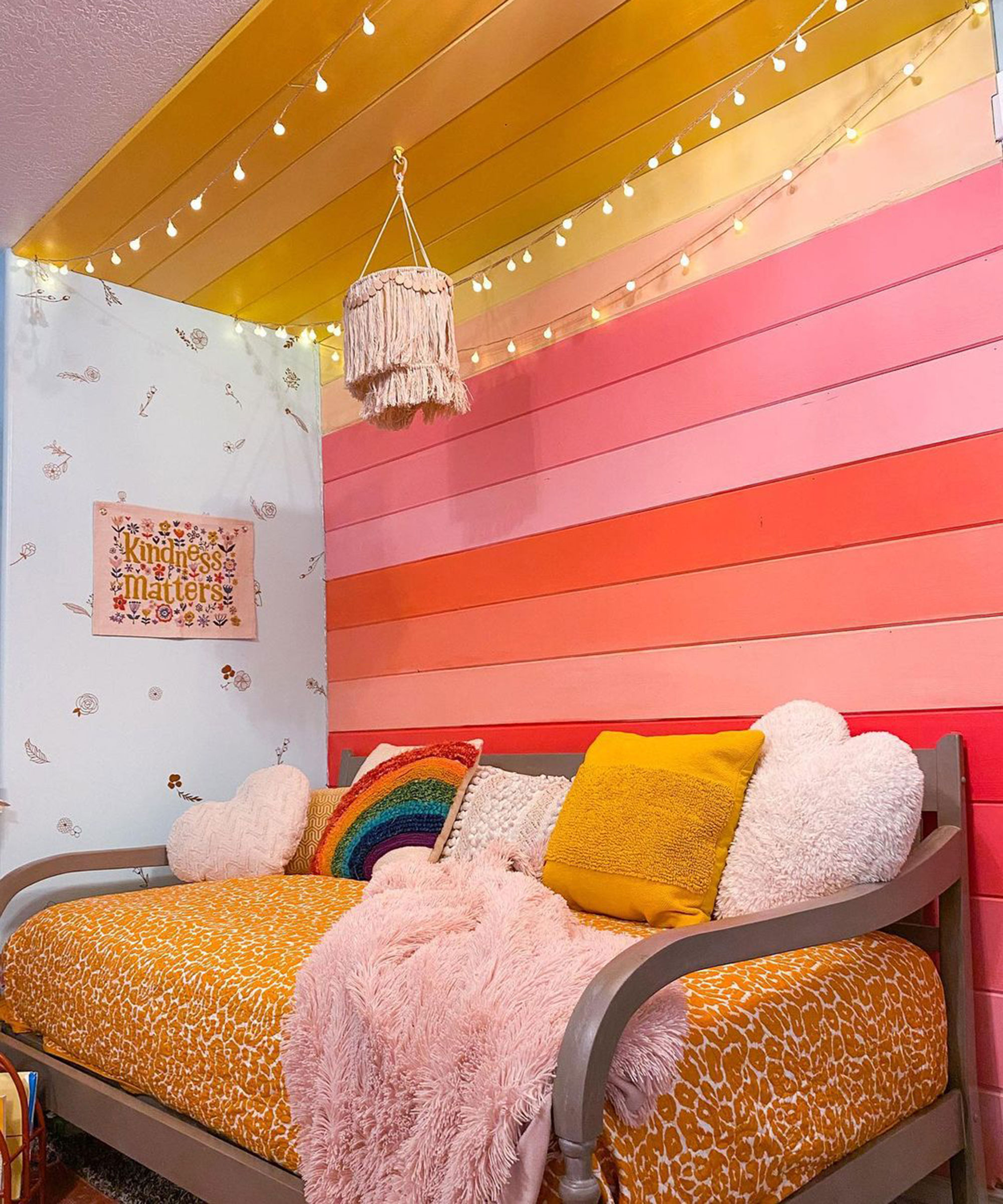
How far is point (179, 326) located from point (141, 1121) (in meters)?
2.19

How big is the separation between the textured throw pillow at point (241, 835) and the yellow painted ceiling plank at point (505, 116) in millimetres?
1463

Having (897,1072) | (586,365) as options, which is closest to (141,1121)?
(897,1072)

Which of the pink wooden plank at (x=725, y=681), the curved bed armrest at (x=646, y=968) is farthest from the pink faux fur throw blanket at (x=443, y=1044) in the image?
the pink wooden plank at (x=725, y=681)

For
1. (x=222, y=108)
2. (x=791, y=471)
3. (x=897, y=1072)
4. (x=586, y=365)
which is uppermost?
(x=222, y=108)

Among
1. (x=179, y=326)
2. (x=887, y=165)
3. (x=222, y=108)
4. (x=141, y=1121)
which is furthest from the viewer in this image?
(x=179, y=326)

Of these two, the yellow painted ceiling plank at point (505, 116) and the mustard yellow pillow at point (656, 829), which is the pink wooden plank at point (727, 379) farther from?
the mustard yellow pillow at point (656, 829)

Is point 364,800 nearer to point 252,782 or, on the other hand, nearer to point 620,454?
point 252,782

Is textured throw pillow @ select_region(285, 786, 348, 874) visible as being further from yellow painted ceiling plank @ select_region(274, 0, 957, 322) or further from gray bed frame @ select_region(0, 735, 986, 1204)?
yellow painted ceiling plank @ select_region(274, 0, 957, 322)

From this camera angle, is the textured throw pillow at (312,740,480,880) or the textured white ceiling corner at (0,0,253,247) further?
the textured throw pillow at (312,740,480,880)

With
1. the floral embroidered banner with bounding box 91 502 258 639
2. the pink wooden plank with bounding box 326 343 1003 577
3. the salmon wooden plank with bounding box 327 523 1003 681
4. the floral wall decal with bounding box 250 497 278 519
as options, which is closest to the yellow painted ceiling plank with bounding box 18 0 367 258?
the floral embroidered banner with bounding box 91 502 258 639

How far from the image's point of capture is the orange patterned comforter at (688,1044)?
1.22 meters

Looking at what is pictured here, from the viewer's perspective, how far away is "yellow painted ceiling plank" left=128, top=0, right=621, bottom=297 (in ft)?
6.31

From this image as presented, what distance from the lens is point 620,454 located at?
2.45 meters

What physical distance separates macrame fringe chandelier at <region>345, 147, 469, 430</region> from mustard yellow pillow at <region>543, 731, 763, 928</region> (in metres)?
0.88
